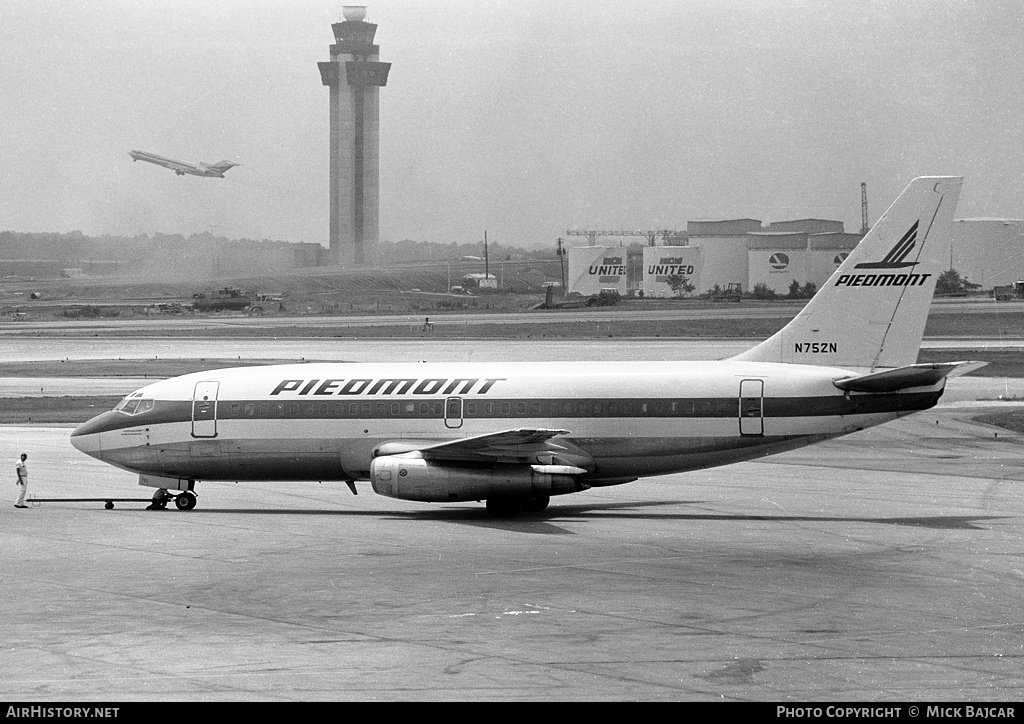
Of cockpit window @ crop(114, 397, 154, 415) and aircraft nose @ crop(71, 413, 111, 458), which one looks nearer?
cockpit window @ crop(114, 397, 154, 415)

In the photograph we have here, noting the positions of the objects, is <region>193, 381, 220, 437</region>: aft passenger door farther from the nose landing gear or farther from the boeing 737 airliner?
the nose landing gear

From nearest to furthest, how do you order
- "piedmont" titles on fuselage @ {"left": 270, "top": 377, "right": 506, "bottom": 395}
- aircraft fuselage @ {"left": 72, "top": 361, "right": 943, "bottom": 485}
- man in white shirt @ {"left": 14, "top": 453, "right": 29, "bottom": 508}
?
aircraft fuselage @ {"left": 72, "top": 361, "right": 943, "bottom": 485} < "piedmont" titles on fuselage @ {"left": 270, "top": 377, "right": 506, "bottom": 395} < man in white shirt @ {"left": 14, "top": 453, "right": 29, "bottom": 508}

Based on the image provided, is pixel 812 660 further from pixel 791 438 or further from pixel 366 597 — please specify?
pixel 791 438

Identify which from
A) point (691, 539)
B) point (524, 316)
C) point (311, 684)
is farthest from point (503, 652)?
point (524, 316)

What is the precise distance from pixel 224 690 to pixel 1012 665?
10.5m

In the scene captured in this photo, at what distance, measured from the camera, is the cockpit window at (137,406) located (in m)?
35.2

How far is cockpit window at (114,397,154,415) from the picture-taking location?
35219mm

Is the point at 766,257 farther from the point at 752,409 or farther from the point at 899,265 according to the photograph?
the point at 752,409

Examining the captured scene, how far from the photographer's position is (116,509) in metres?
33.9

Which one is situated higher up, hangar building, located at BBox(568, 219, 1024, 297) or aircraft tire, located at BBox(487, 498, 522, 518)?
hangar building, located at BBox(568, 219, 1024, 297)

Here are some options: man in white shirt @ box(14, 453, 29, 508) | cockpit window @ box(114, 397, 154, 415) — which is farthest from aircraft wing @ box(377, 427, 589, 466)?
man in white shirt @ box(14, 453, 29, 508)

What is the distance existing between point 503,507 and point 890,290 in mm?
11662

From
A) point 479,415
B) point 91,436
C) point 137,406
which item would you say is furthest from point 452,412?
point 91,436

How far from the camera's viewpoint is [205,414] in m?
34.5
